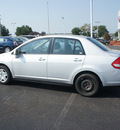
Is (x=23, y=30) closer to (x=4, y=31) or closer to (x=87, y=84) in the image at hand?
(x=4, y=31)

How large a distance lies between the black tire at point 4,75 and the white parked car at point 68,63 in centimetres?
17

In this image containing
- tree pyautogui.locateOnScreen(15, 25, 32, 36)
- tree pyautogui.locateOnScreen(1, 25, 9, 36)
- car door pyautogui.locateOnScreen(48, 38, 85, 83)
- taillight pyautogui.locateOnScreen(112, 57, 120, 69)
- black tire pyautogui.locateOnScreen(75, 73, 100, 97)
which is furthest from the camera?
tree pyautogui.locateOnScreen(15, 25, 32, 36)

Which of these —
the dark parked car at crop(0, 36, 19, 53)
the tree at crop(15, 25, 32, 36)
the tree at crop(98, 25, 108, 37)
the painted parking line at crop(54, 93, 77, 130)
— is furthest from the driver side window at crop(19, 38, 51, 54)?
the tree at crop(98, 25, 108, 37)

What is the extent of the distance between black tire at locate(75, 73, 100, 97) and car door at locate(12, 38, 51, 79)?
3.32ft

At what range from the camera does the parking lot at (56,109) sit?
3.17 metres

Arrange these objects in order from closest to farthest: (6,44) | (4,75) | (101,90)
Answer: (101,90) → (4,75) → (6,44)

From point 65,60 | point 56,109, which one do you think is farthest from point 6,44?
point 56,109

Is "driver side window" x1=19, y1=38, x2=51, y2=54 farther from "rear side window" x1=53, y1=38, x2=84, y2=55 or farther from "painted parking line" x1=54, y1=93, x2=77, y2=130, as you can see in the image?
"painted parking line" x1=54, y1=93, x2=77, y2=130

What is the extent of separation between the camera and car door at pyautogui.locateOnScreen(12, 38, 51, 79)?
4934mm

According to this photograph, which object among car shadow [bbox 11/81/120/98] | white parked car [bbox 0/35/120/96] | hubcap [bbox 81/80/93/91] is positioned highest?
white parked car [bbox 0/35/120/96]

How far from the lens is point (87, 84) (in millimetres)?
4582

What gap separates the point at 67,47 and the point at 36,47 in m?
0.96

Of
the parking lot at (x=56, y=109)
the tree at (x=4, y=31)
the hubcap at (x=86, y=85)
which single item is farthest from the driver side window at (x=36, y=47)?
the tree at (x=4, y=31)

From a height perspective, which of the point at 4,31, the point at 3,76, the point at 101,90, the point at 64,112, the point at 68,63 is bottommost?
the point at 64,112
